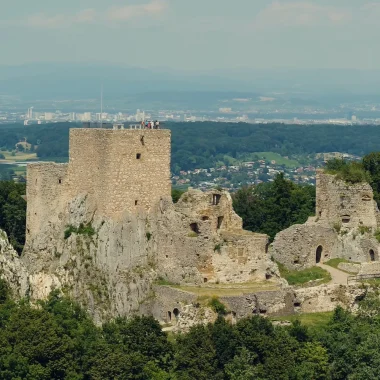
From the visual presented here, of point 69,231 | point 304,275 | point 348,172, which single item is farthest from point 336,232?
point 69,231

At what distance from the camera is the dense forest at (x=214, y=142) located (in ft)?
528

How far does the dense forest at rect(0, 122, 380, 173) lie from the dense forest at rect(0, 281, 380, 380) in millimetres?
103460

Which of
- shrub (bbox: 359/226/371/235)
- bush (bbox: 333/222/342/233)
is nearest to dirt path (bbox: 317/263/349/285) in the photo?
bush (bbox: 333/222/342/233)

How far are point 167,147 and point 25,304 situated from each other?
9.01 m

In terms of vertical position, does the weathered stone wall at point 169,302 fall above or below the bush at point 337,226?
below

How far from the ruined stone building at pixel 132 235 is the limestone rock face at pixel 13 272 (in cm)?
95

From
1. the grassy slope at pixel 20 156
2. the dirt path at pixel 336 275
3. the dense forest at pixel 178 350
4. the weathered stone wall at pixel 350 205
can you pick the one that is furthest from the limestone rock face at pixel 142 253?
the grassy slope at pixel 20 156

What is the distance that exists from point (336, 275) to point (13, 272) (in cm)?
1317

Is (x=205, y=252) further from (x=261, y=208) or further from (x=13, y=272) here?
(x=261, y=208)

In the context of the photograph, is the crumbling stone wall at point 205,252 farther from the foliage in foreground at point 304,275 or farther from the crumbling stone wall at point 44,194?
the crumbling stone wall at point 44,194

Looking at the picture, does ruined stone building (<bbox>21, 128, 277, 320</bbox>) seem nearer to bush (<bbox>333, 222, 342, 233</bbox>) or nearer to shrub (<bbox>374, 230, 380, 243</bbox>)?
bush (<bbox>333, 222, 342, 233</bbox>)

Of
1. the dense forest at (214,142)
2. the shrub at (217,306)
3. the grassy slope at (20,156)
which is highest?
the shrub at (217,306)

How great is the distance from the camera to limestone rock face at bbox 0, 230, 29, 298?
→ 5147 cm

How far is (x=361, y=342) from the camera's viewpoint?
1868 inches
